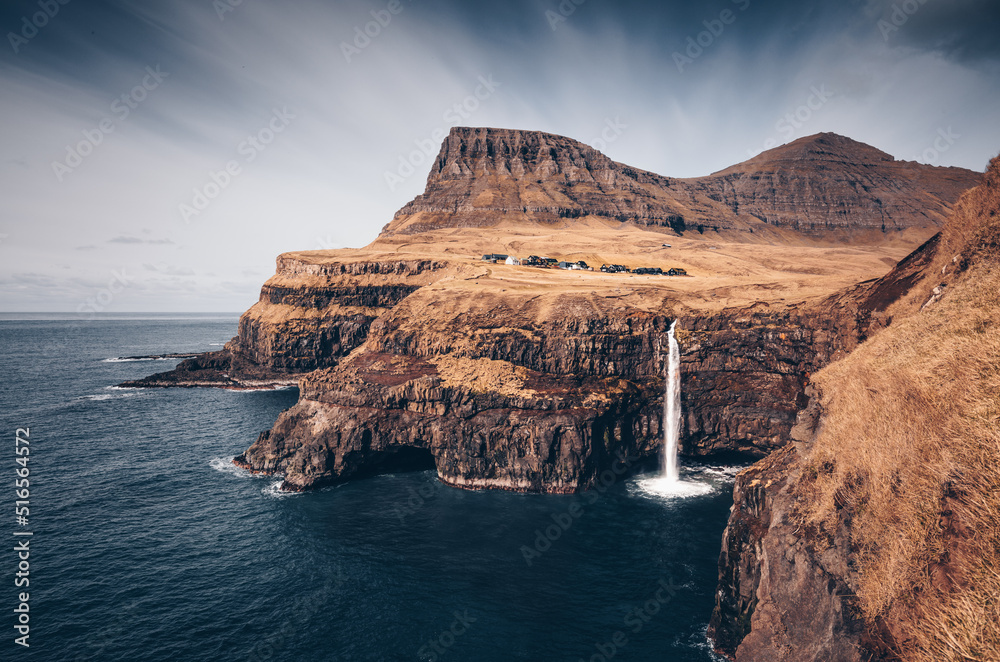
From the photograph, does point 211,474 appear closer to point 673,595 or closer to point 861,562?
point 673,595

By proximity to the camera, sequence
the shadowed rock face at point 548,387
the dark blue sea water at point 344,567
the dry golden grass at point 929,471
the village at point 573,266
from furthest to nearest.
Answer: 1. the village at point 573,266
2. the shadowed rock face at point 548,387
3. the dark blue sea water at point 344,567
4. the dry golden grass at point 929,471

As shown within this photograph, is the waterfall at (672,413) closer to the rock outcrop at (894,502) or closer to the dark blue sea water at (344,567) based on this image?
the dark blue sea water at (344,567)

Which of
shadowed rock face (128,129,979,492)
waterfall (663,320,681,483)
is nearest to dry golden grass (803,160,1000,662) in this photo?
shadowed rock face (128,129,979,492)

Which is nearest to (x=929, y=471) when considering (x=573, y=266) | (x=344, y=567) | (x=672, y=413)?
(x=344, y=567)

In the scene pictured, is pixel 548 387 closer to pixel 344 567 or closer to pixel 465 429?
pixel 465 429

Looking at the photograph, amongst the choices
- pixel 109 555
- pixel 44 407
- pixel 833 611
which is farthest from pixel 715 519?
pixel 44 407

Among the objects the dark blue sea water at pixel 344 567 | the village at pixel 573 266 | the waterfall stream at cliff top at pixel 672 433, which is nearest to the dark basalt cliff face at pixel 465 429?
the waterfall stream at cliff top at pixel 672 433
